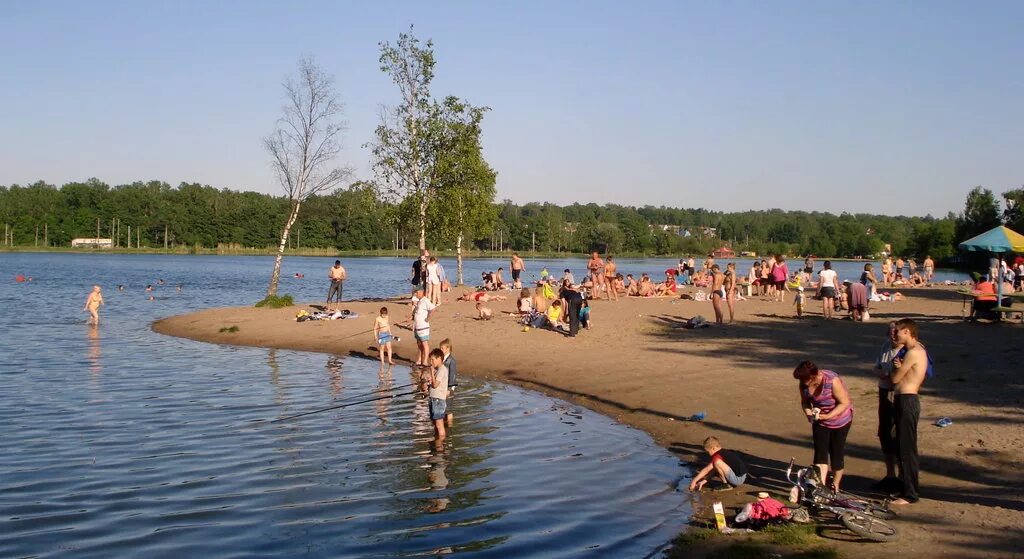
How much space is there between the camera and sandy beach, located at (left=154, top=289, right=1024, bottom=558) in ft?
27.8

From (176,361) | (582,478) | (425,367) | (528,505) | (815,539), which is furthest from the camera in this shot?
(176,361)

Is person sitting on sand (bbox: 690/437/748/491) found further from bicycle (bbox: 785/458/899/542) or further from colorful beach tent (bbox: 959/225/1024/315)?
colorful beach tent (bbox: 959/225/1024/315)

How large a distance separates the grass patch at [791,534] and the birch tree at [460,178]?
26803 millimetres

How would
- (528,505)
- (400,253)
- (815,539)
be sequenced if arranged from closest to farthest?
(815,539), (528,505), (400,253)

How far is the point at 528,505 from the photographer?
30.7 feet

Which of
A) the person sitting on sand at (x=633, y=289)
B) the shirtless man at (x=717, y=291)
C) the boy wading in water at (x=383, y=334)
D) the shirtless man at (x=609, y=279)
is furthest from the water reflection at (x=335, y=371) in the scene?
the person sitting on sand at (x=633, y=289)

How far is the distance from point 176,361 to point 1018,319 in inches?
809

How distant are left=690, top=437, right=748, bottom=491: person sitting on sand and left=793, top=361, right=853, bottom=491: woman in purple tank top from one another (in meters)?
1.05

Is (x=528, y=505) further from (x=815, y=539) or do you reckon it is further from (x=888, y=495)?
(x=888, y=495)

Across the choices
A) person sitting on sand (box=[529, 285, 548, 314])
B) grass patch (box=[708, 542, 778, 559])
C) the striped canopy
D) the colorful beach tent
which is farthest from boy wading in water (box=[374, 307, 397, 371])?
the striped canopy

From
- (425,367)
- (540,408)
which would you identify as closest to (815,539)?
(540,408)

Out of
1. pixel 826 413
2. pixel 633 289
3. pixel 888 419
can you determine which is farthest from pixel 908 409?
pixel 633 289

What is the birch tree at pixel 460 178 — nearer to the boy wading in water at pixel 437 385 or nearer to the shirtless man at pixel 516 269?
the shirtless man at pixel 516 269

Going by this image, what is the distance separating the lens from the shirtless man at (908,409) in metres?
8.44
